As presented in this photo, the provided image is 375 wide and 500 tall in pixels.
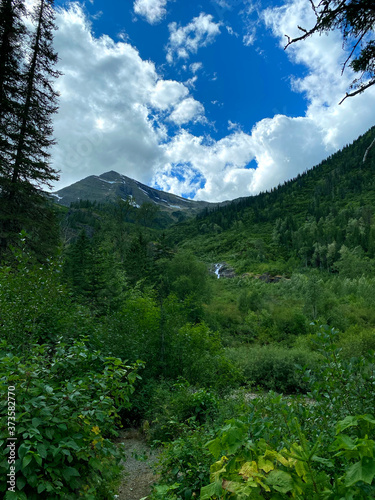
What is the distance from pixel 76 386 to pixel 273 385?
11.9 metres

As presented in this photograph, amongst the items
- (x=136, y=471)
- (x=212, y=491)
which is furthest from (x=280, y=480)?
(x=136, y=471)

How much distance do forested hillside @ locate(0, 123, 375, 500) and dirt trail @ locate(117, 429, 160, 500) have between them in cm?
32

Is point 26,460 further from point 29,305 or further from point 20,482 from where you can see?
point 29,305

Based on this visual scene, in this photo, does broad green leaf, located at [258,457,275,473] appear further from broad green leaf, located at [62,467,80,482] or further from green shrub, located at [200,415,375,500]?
broad green leaf, located at [62,467,80,482]

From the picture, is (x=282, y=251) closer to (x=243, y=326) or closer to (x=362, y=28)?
(x=243, y=326)

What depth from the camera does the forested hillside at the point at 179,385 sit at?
1.31 meters

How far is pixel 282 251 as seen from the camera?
7538 cm

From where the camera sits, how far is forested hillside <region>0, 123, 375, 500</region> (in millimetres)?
1311

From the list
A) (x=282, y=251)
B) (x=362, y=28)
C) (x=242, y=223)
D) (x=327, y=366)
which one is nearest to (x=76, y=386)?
(x=327, y=366)

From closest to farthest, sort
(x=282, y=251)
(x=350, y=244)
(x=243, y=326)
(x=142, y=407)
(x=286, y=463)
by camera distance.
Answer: (x=286, y=463), (x=142, y=407), (x=243, y=326), (x=350, y=244), (x=282, y=251)

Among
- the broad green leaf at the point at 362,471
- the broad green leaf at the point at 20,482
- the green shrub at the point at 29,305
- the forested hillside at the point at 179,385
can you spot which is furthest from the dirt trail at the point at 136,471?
the broad green leaf at the point at 362,471

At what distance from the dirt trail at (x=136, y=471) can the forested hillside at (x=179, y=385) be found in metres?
0.32

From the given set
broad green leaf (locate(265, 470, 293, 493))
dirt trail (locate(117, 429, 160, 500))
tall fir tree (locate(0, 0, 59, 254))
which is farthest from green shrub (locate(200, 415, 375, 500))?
tall fir tree (locate(0, 0, 59, 254))

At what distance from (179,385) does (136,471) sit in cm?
182
